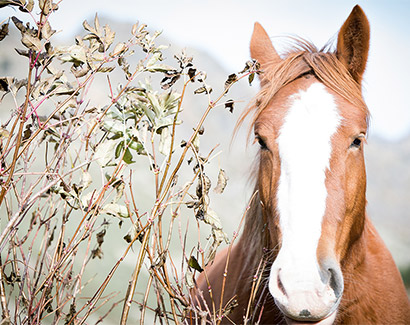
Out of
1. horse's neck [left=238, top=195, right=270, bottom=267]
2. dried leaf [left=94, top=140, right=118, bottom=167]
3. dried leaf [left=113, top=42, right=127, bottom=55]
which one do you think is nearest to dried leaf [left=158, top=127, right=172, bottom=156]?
dried leaf [left=94, top=140, right=118, bottom=167]

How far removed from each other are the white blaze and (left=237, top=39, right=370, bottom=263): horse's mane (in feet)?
0.39

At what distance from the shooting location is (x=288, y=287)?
1274 mm

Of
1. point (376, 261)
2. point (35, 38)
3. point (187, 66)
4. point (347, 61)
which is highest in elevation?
point (347, 61)

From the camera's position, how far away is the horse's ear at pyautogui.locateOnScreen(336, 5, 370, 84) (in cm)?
191

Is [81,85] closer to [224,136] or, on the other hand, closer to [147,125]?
[147,125]

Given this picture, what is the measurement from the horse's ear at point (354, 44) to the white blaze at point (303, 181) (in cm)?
34

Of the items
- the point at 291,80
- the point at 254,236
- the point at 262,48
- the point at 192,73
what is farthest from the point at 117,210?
the point at 262,48

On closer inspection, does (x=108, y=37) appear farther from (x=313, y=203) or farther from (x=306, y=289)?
(x=306, y=289)

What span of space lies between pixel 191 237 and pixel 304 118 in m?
4.07

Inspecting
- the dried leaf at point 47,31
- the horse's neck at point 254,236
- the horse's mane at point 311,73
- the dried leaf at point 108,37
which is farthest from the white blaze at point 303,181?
the dried leaf at point 47,31

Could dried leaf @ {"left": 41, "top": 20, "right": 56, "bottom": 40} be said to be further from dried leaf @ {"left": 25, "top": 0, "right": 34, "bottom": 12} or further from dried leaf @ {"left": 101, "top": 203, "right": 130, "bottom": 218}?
dried leaf @ {"left": 101, "top": 203, "right": 130, "bottom": 218}

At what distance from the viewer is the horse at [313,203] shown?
4.33ft

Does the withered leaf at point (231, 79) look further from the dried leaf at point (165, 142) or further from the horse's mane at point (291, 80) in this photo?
the horse's mane at point (291, 80)

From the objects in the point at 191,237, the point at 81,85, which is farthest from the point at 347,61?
the point at 191,237
